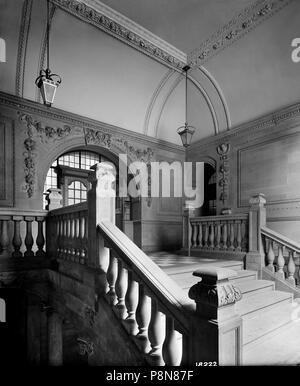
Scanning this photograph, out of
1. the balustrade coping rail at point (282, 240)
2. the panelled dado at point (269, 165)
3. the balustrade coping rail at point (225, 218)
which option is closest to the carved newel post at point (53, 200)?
the balustrade coping rail at point (225, 218)

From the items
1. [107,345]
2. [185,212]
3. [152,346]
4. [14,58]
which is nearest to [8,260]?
[107,345]

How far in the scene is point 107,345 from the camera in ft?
8.84

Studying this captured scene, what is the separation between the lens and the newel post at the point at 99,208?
117 inches

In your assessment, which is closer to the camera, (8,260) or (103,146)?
(8,260)

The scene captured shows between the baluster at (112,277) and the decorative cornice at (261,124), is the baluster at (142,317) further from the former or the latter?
the decorative cornice at (261,124)

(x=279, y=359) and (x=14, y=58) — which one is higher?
(x=14, y=58)

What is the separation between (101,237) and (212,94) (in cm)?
657

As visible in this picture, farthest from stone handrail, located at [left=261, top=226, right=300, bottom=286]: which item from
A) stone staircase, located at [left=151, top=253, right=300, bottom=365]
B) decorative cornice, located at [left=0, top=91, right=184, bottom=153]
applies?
decorative cornice, located at [left=0, top=91, right=184, bottom=153]

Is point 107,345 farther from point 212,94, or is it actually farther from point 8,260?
point 212,94

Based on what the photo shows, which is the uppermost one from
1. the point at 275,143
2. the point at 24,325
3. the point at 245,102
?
the point at 245,102

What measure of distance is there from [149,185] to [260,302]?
579 centimetres

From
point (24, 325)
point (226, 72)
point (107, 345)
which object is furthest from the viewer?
point (226, 72)

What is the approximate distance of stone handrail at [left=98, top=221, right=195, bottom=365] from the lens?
6.26 feet

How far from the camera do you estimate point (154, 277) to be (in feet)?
7.09
